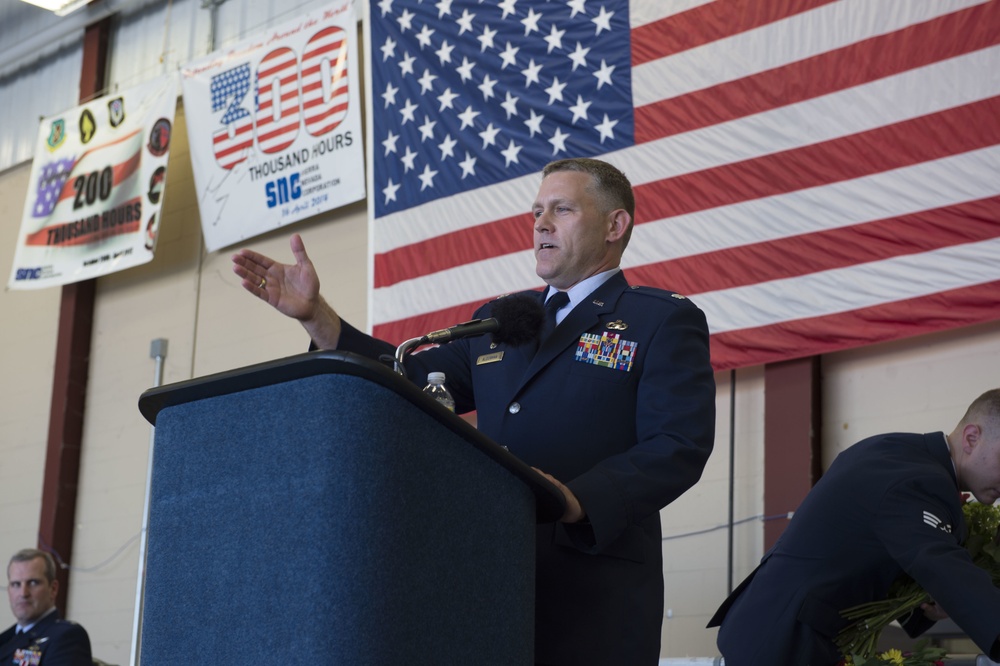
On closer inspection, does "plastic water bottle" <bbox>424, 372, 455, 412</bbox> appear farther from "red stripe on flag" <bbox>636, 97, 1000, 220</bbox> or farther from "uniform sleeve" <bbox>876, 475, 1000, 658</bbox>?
"red stripe on flag" <bbox>636, 97, 1000, 220</bbox>

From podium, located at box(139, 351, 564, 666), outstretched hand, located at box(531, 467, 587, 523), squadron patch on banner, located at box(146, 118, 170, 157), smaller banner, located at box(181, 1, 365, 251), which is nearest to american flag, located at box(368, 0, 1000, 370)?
smaller banner, located at box(181, 1, 365, 251)

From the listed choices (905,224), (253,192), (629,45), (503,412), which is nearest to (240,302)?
(253,192)

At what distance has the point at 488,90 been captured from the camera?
5.57 meters

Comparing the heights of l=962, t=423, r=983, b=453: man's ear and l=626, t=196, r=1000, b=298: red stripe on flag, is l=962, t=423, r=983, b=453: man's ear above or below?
below

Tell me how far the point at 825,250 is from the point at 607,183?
93.7 inches

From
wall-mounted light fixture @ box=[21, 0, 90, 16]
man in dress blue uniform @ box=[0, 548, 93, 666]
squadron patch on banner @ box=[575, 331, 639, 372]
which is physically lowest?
man in dress blue uniform @ box=[0, 548, 93, 666]

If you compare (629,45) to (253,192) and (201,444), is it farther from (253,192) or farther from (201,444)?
(201,444)

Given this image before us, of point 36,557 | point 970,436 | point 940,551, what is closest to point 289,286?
point 940,551

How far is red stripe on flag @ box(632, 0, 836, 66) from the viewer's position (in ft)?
15.6

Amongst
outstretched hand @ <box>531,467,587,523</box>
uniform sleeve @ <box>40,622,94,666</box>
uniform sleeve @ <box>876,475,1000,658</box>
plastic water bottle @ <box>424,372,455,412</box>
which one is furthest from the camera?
uniform sleeve @ <box>40,622,94,666</box>

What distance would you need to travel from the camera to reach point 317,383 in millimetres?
1419

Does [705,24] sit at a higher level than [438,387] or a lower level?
higher

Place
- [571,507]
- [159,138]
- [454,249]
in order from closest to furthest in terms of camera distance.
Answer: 1. [571,507]
2. [454,249]
3. [159,138]

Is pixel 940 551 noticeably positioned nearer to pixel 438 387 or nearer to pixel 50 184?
pixel 438 387
